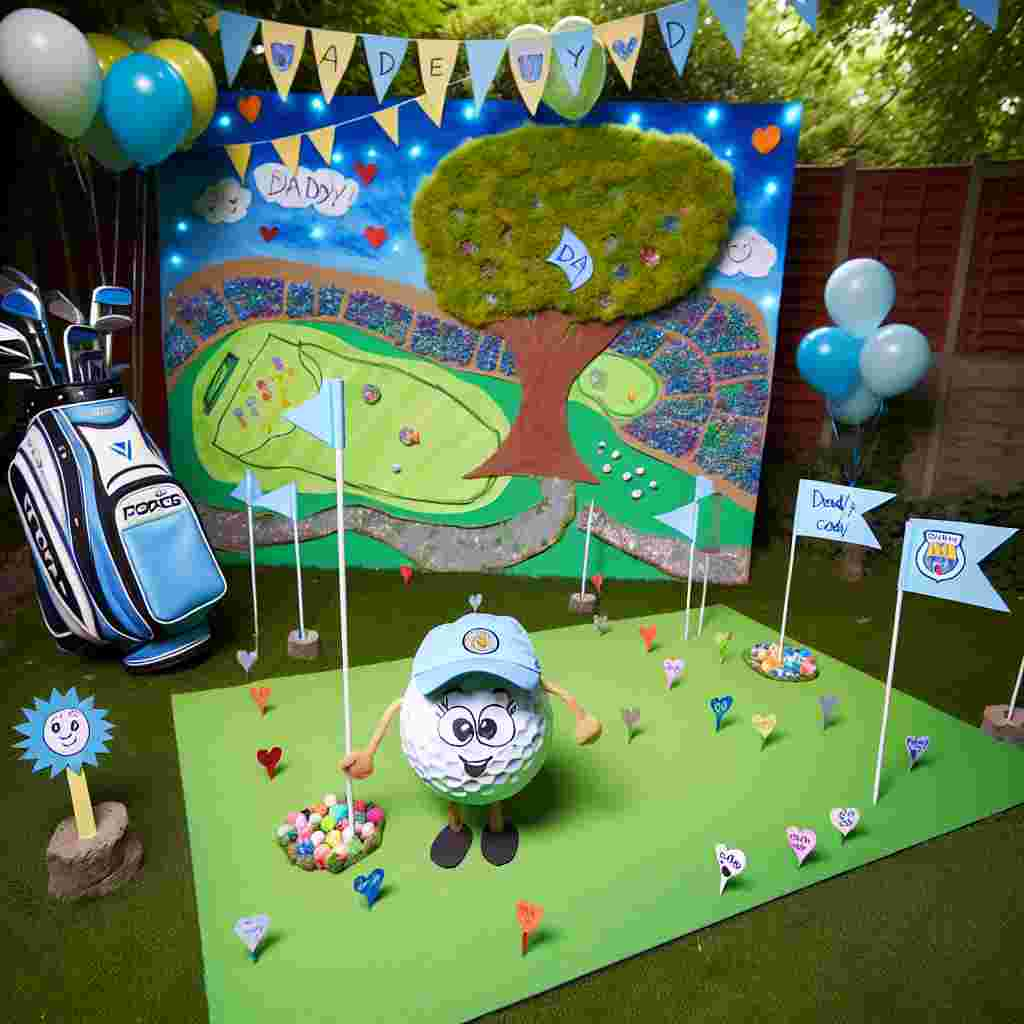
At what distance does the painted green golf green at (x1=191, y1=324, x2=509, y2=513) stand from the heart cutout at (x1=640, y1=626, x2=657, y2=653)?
1.52m

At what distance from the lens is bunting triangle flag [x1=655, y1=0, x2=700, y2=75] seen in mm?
3746

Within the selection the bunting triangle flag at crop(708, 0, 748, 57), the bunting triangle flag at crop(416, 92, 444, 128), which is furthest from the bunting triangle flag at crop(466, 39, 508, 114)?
the bunting triangle flag at crop(708, 0, 748, 57)

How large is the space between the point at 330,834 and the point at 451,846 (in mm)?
409

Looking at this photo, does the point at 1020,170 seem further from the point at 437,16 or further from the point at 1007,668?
the point at 437,16

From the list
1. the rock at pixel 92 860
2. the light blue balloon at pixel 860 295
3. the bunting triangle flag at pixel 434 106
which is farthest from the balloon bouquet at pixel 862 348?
the rock at pixel 92 860

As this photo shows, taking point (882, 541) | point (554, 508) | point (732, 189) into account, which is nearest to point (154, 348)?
point (554, 508)

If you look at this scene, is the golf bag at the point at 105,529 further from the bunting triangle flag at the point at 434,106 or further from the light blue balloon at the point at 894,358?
the light blue balloon at the point at 894,358

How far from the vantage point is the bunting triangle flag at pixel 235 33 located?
3990mm

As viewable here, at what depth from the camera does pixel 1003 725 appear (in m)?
3.22

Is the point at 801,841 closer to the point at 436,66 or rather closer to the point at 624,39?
the point at 624,39

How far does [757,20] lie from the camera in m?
9.90

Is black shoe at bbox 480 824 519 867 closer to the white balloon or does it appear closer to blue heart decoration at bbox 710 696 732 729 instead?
blue heart decoration at bbox 710 696 732 729

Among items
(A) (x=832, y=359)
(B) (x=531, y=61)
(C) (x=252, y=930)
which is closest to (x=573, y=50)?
(B) (x=531, y=61)

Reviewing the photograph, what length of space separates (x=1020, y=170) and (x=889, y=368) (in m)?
2.02
